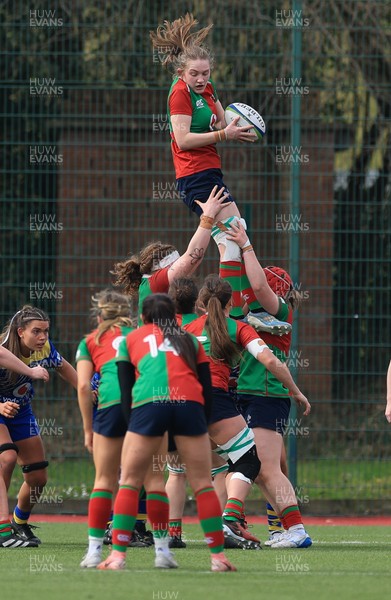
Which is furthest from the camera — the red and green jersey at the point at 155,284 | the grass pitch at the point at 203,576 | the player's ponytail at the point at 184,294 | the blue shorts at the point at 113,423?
the red and green jersey at the point at 155,284

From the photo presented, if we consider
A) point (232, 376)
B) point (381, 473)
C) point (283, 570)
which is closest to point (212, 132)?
point (232, 376)

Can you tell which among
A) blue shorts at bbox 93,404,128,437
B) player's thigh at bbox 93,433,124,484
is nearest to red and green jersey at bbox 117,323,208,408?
blue shorts at bbox 93,404,128,437

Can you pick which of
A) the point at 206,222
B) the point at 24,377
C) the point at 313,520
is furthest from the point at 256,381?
the point at 313,520

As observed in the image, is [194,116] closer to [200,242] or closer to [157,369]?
[200,242]

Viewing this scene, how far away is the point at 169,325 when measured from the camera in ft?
23.7

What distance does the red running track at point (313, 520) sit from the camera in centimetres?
1265

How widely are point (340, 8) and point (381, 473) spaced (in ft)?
15.9

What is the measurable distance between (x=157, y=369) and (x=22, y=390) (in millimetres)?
2592

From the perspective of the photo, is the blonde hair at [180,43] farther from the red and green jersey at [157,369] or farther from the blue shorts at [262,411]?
the red and green jersey at [157,369]

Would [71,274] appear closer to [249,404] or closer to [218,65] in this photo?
[218,65]

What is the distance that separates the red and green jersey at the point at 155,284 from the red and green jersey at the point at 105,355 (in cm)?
121

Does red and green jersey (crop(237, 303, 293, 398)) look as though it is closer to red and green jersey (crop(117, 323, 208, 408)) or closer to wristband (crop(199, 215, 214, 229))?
wristband (crop(199, 215, 214, 229))

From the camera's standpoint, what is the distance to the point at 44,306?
12.7 m

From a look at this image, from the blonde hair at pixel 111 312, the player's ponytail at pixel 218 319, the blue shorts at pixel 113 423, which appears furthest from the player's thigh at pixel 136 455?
the player's ponytail at pixel 218 319
